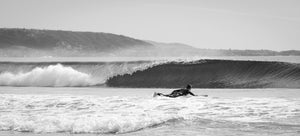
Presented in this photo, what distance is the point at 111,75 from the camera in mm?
37219

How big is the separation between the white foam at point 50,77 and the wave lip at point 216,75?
2.22m

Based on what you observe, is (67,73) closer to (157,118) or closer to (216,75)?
(216,75)

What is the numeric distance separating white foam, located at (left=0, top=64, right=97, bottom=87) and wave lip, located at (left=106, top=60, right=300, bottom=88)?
2.22 m

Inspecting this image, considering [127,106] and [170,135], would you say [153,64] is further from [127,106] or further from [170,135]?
[170,135]

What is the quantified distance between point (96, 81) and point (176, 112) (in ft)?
73.7

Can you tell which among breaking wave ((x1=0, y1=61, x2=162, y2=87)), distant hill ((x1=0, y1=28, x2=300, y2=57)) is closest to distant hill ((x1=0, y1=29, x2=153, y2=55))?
distant hill ((x1=0, y1=28, x2=300, y2=57))

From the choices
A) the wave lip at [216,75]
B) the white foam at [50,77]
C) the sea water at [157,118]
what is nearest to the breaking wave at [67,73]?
the white foam at [50,77]

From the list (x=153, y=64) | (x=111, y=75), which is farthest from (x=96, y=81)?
(x=153, y=64)

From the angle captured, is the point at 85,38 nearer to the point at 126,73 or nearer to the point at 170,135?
the point at 126,73

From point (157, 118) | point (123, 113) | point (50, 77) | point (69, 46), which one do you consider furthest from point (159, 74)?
point (69, 46)

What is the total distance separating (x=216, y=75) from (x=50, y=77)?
11.9 meters

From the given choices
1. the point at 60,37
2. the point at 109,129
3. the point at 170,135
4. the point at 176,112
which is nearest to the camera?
the point at 170,135

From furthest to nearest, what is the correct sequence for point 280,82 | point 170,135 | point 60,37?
1. point 60,37
2. point 280,82
3. point 170,135

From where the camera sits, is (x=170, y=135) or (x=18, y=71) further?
(x=18, y=71)
